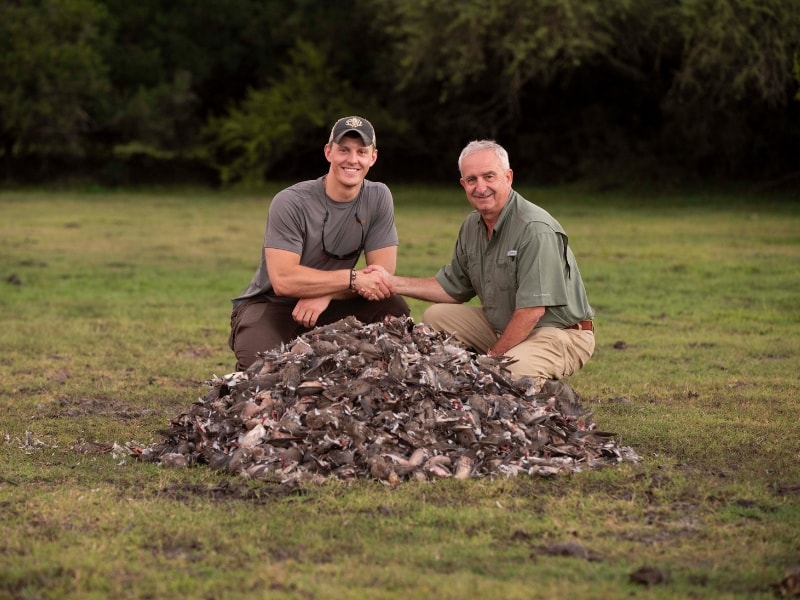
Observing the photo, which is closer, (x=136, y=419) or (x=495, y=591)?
(x=495, y=591)

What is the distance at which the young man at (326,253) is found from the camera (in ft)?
23.0

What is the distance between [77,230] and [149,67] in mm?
16783

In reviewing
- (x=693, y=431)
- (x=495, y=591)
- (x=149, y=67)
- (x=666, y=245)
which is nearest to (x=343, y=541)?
(x=495, y=591)

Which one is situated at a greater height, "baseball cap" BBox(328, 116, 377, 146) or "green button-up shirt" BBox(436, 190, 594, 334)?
"baseball cap" BBox(328, 116, 377, 146)

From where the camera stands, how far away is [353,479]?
5.50 meters

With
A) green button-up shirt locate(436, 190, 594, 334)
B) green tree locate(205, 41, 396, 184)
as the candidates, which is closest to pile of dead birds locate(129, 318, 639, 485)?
green button-up shirt locate(436, 190, 594, 334)

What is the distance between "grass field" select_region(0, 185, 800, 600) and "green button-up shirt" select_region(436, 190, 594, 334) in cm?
79

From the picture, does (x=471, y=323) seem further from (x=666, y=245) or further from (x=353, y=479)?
(x=666, y=245)

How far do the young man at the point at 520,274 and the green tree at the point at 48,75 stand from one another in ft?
92.0

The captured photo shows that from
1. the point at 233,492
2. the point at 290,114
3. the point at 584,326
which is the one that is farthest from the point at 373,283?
the point at 290,114

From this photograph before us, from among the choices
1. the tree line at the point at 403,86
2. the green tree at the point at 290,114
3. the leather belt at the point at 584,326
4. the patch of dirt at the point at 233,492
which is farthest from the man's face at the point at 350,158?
the green tree at the point at 290,114

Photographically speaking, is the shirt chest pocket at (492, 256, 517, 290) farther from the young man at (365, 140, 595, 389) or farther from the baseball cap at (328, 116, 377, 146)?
the baseball cap at (328, 116, 377, 146)

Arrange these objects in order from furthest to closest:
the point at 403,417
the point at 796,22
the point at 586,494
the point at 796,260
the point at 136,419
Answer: the point at 796,22 → the point at 796,260 → the point at 136,419 → the point at 403,417 → the point at 586,494

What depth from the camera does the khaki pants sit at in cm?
655
